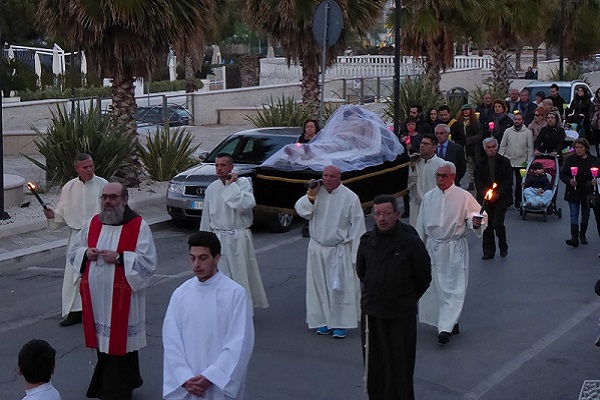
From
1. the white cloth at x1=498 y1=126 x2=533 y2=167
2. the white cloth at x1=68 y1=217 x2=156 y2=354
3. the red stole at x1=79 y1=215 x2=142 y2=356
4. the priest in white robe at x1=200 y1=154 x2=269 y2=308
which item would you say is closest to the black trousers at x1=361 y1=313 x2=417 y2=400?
the white cloth at x1=68 y1=217 x2=156 y2=354

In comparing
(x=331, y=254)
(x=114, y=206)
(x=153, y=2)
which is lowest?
(x=331, y=254)

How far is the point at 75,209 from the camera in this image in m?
10.8

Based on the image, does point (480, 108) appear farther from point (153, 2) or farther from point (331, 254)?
point (331, 254)

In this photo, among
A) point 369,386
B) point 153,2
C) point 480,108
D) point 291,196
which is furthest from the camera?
point 480,108

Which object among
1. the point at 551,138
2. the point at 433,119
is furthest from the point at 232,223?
the point at 433,119

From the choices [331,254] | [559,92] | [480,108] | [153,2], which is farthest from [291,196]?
[559,92]

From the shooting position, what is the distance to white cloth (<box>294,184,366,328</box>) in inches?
407

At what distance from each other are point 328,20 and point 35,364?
12769 mm

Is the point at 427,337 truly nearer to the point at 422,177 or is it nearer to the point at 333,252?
the point at 333,252

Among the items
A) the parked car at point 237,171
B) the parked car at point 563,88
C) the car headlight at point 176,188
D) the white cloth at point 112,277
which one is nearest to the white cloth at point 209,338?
the white cloth at point 112,277

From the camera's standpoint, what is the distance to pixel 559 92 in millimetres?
28656

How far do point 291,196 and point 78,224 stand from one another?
2.98 m

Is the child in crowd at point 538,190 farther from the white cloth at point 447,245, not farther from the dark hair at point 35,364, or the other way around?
the dark hair at point 35,364

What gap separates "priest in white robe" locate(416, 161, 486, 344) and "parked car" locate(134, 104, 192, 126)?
16.9 meters
